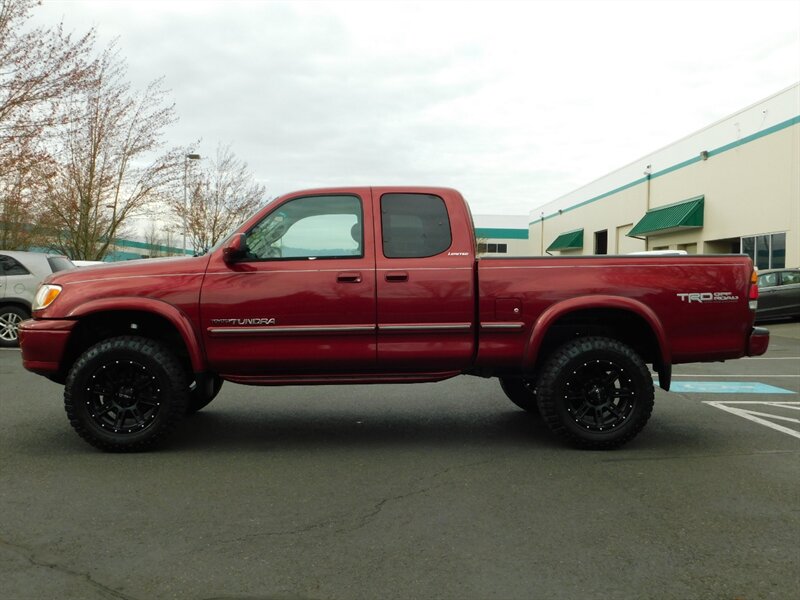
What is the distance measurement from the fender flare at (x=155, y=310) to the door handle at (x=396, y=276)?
150 cm

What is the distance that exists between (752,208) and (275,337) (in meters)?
23.5

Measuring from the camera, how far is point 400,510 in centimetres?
416

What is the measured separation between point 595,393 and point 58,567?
3.84 metres

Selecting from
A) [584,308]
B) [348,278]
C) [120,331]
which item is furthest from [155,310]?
[584,308]

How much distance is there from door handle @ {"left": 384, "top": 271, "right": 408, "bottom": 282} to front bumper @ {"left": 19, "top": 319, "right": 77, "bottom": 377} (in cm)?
239

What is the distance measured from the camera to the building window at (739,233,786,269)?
915 inches

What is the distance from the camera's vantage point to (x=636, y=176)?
36281mm

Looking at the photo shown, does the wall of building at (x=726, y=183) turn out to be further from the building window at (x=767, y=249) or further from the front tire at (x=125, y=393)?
the front tire at (x=125, y=393)

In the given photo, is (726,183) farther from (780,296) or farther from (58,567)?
(58,567)

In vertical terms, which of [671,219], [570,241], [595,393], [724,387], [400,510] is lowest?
[724,387]

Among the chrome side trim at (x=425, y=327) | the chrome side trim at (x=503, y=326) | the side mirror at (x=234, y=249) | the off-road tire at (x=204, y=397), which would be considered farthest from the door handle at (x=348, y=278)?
the off-road tire at (x=204, y=397)

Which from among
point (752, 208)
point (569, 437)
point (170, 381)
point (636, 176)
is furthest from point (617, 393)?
point (636, 176)

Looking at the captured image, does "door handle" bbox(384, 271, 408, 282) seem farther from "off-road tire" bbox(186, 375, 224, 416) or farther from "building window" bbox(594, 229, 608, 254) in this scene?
"building window" bbox(594, 229, 608, 254)

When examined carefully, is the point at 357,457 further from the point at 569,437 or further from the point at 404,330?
the point at 569,437
